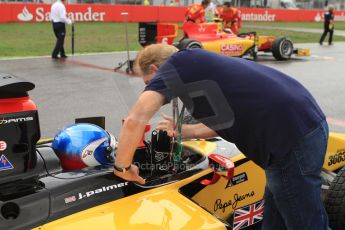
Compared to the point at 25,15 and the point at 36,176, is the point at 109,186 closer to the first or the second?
the point at 36,176

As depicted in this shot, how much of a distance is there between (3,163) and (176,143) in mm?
932

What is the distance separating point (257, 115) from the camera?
2.02m

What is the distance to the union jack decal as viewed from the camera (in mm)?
2871

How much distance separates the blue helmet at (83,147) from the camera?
8.54 feet

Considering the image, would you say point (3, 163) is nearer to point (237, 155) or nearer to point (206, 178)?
point (206, 178)

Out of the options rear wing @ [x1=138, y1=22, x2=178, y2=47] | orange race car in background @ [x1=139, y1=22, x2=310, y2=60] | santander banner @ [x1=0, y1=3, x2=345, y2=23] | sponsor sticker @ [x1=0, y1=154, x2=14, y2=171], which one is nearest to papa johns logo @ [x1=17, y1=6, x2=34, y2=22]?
santander banner @ [x1=0, y1=3, x2=345, y2=23]

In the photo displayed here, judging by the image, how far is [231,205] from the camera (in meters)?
2.84

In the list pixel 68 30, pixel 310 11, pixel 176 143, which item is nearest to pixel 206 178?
pixel 176 143

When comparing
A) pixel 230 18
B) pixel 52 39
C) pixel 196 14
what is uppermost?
pixel 196 14

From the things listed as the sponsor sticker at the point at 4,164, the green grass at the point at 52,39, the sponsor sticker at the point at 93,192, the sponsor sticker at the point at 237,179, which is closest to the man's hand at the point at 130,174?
the sponsor sticker at the point at 93,192

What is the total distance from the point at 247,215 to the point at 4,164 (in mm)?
1469

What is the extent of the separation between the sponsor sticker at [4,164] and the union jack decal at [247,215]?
4.38 feet

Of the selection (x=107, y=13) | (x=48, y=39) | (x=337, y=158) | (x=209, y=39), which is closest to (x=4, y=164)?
(x=337, y=158)

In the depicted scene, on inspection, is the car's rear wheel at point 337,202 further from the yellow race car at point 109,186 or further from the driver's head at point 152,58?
the driver's head at point 152,58
